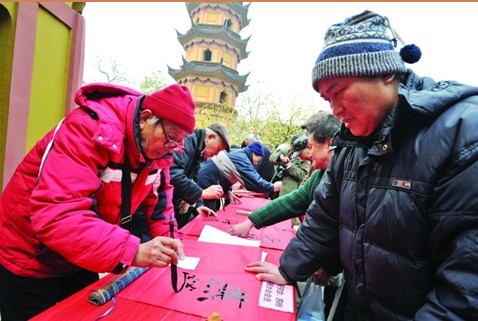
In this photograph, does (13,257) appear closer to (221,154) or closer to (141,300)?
(141,300)

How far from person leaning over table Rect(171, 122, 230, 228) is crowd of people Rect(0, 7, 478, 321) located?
1115mm

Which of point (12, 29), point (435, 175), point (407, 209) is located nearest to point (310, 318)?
point (407, 209)

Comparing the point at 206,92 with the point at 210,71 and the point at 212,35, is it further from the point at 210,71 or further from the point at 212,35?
the point at 212,35

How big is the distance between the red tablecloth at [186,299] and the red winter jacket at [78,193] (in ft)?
0.43

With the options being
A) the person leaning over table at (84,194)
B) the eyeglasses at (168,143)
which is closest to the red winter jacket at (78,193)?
the person leaning over table at (84,194)

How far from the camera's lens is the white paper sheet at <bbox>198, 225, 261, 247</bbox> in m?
1.83

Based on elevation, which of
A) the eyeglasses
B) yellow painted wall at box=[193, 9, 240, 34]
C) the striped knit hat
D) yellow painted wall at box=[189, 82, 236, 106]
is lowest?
the eyeglasses

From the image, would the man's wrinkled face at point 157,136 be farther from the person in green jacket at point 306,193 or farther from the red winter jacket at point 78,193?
the person in green jacket at point 306,193

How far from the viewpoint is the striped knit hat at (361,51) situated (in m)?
0.88

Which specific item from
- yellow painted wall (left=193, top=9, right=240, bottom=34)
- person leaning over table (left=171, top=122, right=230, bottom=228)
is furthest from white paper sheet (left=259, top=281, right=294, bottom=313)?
yellow painted wall (left=193, top=9, right=240, bottom=34)

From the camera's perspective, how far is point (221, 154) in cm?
369

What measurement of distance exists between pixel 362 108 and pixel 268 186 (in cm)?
323

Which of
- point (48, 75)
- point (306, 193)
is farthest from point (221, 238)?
point (48, 75)

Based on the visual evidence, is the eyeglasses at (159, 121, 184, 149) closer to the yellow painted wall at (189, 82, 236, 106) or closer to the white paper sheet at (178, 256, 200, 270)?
the white paper sheet at (178, 256, 200, 270)
